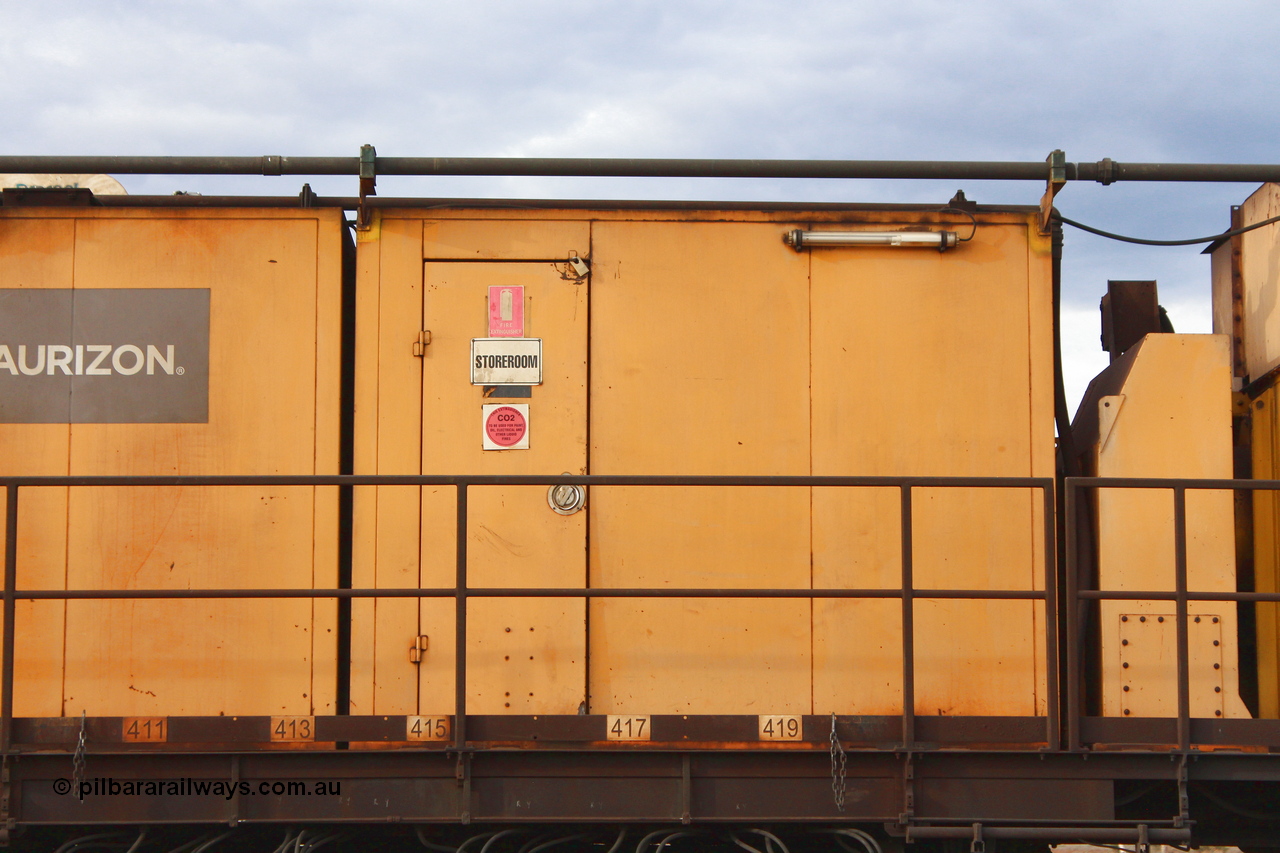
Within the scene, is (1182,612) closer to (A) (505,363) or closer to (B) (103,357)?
(A) (505,363)

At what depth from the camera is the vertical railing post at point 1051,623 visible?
4.11 metres

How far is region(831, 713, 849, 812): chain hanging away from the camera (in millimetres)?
4117

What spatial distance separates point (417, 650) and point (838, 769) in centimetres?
201

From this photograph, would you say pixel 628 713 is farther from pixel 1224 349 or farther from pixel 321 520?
pixel 1224 349

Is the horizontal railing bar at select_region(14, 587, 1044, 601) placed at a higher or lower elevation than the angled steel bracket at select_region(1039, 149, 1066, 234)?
lower

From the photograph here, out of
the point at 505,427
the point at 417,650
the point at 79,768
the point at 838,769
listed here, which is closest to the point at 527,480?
the point at 505,427

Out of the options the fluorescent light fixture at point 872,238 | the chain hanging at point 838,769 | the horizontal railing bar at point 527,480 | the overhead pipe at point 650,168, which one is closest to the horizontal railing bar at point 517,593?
the horizontal railing bar at point 527,480

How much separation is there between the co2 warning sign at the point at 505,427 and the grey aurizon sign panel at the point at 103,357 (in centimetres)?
138

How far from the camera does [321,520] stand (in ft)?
15.1

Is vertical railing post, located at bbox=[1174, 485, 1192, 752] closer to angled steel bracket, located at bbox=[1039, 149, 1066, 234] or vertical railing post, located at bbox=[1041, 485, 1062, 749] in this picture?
vertical railing post, located at bbox=[1041, 485, 1062, 749]

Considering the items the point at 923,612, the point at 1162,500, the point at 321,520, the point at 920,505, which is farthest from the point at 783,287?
the point at 321,520

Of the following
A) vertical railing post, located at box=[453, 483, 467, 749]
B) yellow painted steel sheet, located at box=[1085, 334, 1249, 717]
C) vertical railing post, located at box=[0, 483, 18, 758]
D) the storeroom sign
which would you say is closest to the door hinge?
vertical railing post, located at box=[453, 483, 467, 749]

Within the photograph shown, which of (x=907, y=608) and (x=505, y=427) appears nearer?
(x=907, y=608)

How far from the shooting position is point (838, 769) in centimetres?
416
